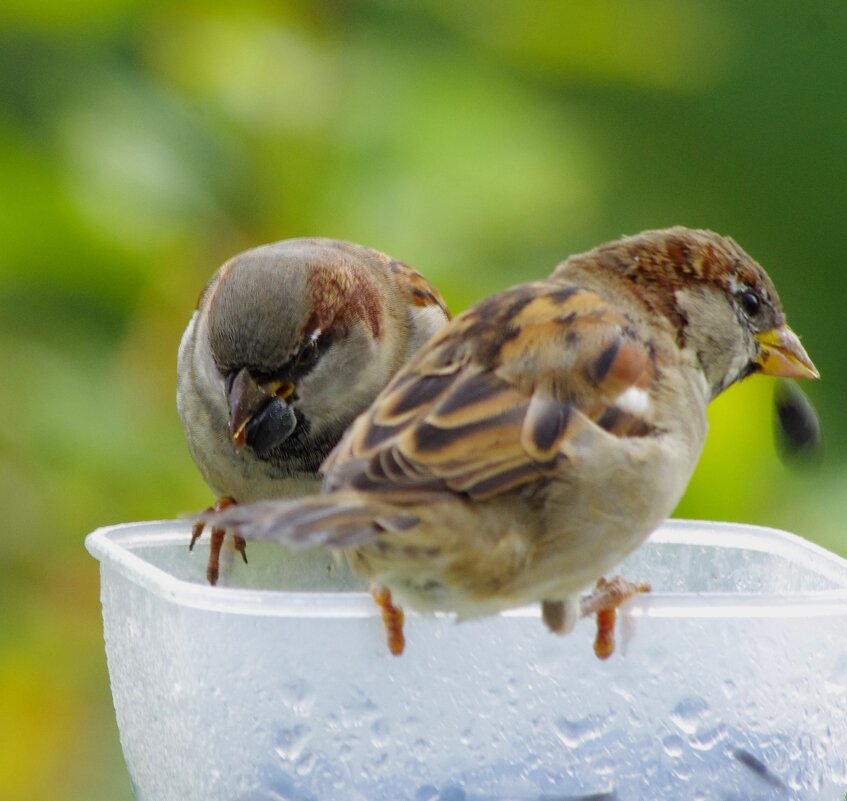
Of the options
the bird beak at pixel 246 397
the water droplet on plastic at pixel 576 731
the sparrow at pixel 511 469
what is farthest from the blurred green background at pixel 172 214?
the water droplet on plastic at pixel 576 731

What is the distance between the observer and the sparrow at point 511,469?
1.59m

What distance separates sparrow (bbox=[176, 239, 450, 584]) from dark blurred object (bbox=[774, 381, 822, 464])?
0.53 meters

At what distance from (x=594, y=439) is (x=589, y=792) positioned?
0.34 metres

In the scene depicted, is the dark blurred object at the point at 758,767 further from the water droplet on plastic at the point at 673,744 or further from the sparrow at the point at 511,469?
the sparrow at the point at 511,469

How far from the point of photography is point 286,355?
2.33 meters

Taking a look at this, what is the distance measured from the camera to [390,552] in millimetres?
1623

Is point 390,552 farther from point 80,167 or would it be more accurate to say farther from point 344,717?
point 80,167

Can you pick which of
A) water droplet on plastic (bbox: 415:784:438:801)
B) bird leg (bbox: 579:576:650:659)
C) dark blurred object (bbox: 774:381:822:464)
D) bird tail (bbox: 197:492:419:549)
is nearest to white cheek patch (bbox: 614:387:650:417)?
bird leg (bbox: 579:576:650:659)

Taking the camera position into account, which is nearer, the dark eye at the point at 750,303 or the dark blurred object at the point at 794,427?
the dark eye at the point at 750,303

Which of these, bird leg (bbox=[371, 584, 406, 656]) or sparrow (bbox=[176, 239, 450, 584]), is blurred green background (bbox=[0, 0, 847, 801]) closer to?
sparrow (bbox=[176, 239, 450, 584])

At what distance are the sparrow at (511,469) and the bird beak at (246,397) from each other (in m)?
0.50

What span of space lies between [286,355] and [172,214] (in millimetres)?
270

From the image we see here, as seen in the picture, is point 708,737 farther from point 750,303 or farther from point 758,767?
point 750,303

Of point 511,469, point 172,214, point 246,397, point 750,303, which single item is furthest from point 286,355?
point 511,469
